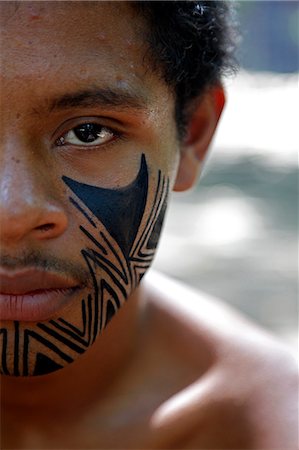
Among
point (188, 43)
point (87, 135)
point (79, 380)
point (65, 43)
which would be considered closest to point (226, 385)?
point (79, 380)

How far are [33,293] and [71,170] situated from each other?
310 millimetres

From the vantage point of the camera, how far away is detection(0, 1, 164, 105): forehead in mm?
1902

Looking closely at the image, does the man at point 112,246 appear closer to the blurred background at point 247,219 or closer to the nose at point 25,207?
the nose at point 25,207

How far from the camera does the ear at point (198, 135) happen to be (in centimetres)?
255

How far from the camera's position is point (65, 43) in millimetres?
1945

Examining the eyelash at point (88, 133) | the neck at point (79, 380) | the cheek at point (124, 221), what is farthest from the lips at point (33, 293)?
the neck at point (79, 380)

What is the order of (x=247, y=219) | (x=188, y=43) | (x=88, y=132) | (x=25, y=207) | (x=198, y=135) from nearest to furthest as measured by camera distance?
(x=25, y=207), (x=88, y=132), (x=188, y=43), (x=198, y=135), (x=247, y=219)

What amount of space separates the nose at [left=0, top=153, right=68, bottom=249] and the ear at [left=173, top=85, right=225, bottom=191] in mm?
684

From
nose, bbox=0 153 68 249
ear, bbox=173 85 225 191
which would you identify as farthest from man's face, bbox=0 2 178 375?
ear, bbox=173 85 225 191

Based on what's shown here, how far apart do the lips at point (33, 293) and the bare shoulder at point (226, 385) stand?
609 mm

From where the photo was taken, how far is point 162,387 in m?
2.48

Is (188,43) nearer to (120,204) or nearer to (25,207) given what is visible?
(120,204)

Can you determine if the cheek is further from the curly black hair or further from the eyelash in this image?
the curly black hair

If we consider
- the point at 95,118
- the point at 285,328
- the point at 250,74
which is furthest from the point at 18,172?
the point at 250,74
